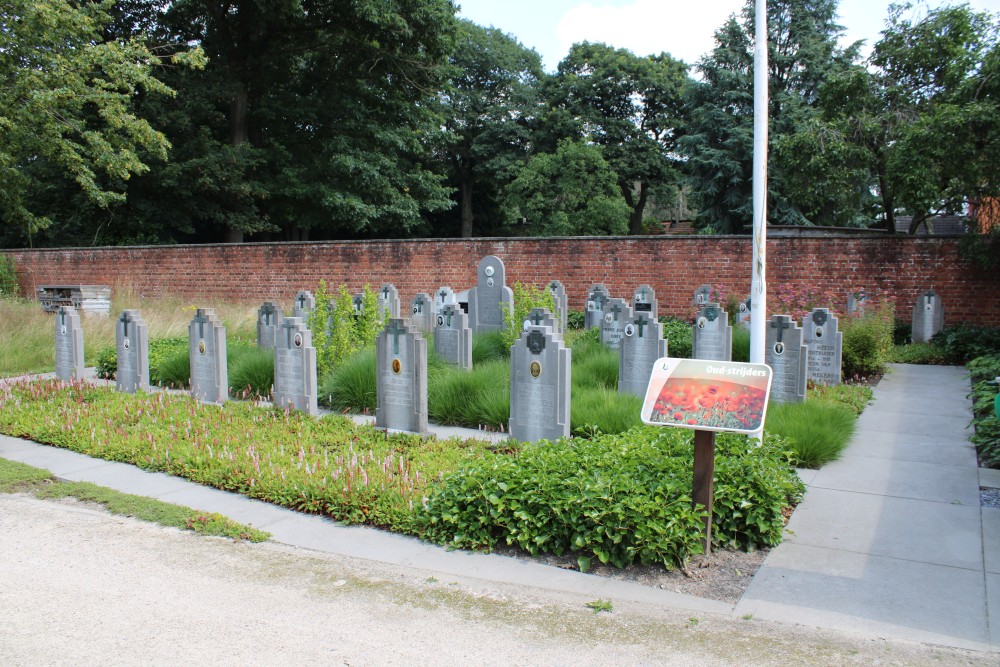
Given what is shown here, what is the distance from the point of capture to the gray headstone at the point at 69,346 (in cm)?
1123

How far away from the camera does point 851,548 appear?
4953 millimetres

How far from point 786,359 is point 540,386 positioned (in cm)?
362

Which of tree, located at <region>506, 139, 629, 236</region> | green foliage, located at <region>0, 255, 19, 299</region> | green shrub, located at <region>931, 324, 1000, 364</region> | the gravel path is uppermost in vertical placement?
tree, located at <region>506, 139, 629, 236</region>

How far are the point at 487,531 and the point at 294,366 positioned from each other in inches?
181

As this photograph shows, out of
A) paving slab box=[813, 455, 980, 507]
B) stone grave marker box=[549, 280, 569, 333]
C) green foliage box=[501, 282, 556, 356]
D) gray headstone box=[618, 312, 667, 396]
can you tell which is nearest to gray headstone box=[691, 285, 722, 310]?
stone grave marker box=[549, 280, 569, 333]

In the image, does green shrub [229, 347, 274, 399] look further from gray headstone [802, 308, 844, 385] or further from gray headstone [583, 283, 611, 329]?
gray headstone [583, 283, 611, 329]

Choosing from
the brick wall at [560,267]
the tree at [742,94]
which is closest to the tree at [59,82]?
the brick wall at [560,267]

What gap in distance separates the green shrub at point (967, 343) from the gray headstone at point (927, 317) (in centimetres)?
94

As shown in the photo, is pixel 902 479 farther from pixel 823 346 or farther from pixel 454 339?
pixel 454 339

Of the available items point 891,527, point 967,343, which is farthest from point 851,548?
point 967,343

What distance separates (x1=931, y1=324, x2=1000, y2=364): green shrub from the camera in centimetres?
1362

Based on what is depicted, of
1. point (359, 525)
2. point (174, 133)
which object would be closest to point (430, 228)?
point (174, 133)

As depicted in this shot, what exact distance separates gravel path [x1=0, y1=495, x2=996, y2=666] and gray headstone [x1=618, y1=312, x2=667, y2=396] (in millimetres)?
5212

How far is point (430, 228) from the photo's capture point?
39469 mm
